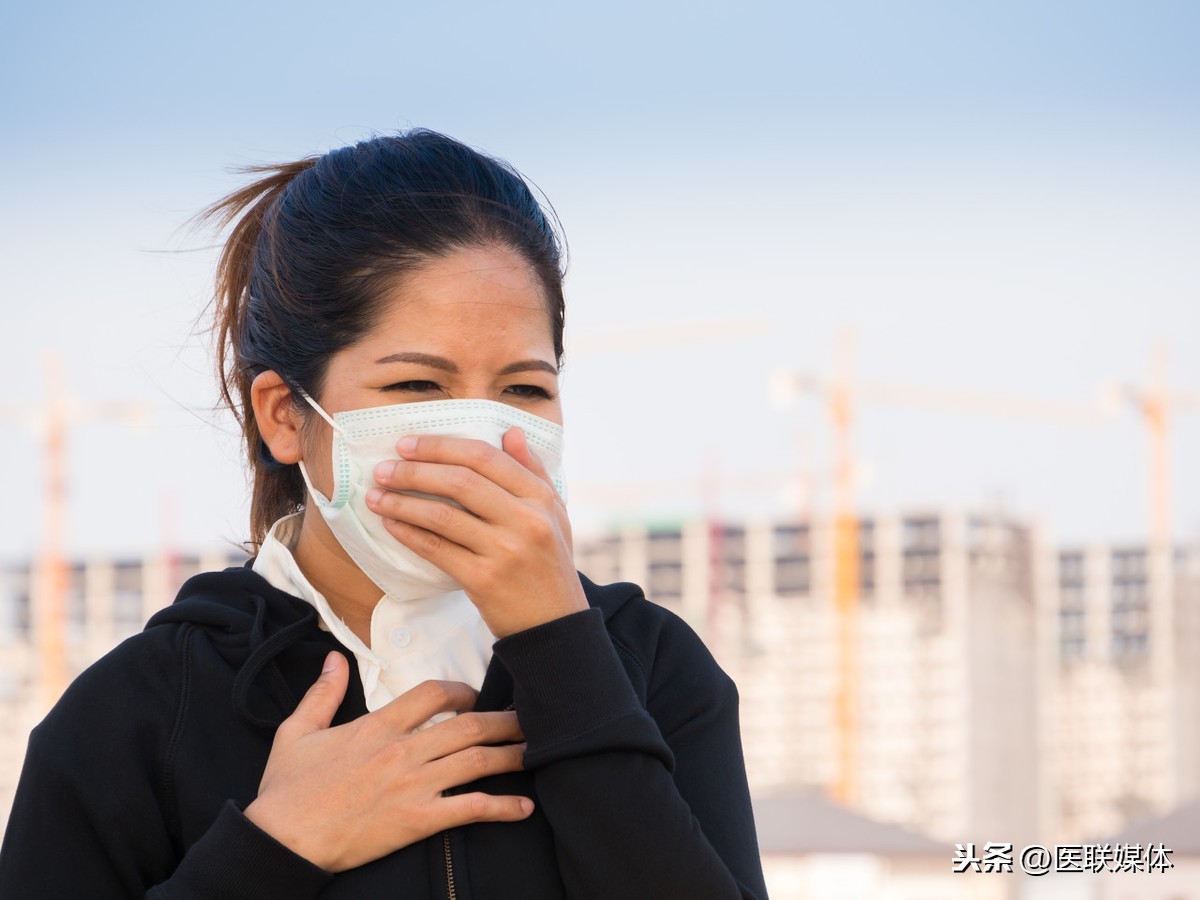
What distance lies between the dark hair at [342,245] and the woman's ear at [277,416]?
0.09ft

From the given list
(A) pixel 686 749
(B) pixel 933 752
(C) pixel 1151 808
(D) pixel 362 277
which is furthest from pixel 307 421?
(C) pixel 1151 808

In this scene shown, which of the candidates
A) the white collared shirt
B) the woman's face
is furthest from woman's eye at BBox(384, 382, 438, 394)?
the white collared shirt

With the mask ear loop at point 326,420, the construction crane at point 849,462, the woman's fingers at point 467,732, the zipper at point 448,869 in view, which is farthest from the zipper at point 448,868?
the construction crane at point 849,462

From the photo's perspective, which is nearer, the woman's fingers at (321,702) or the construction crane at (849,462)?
the woman's fingers at (321,702)

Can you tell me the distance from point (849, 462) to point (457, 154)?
41812 millimetres

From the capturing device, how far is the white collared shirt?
6.25ft

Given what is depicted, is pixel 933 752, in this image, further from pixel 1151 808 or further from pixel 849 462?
pixel 849 462

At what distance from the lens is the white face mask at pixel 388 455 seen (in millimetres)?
1824

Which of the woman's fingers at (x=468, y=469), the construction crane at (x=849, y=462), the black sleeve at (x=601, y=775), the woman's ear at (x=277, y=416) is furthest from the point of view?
the construction crane at (x=849, y=462)

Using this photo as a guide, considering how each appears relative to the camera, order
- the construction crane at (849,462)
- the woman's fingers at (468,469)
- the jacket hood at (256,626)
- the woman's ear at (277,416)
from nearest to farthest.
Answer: the woman's fingers at (468,469)
the jacket hood at (256,626)
the woman's ear at (277,416)
the construction crane at (849,462)

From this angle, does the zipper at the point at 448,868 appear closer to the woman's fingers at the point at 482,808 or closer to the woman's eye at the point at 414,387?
the woman's fingers at the point at 482,808

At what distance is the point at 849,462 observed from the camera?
43125 millimetres

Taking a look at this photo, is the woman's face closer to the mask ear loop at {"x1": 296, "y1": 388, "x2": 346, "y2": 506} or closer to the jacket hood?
the mask ear loop at {"x1": 296, "y1": 388, "x2": 346, "y2": 506}

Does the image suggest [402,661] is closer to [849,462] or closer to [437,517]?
[437,517]
